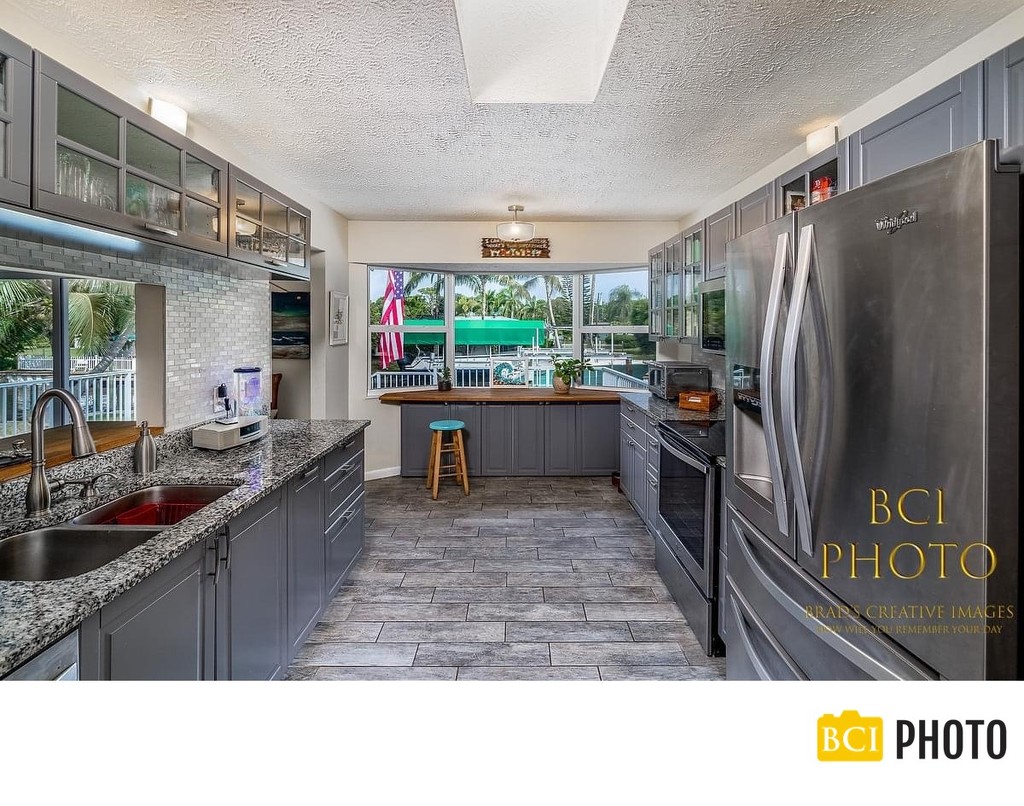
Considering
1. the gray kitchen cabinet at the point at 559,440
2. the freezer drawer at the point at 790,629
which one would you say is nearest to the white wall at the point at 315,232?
the gray kitchen cabinet at the point at 559,440

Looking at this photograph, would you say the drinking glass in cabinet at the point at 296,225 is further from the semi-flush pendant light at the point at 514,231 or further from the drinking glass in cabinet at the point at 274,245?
the semi-flush pendant light at the point at 514,231

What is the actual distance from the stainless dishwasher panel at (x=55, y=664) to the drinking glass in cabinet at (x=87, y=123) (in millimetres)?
1347

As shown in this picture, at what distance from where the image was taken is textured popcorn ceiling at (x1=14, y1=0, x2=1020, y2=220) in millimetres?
1950

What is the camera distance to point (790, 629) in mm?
1459

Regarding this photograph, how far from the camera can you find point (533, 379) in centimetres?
638

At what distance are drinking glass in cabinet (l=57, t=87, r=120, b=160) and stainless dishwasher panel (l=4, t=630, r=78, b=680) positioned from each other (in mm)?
1347

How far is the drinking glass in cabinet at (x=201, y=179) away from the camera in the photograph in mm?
2246

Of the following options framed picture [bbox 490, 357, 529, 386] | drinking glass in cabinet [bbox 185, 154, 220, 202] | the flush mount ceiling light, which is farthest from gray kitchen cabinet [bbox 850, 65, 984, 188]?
framed picture [bbox 490, 357, 529, 386]

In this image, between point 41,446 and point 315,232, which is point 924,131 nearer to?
point 41,446

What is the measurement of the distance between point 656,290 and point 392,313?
2.63 m

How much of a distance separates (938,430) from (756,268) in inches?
29.8

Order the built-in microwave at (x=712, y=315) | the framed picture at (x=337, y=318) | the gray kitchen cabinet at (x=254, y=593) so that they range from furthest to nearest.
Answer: the framed picture at (x=337, y=318) → the built-in microwave at (x=712, y=315) → the gray kitchen cabinet at (x=254, y=593)

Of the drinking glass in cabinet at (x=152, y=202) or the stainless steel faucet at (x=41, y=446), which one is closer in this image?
the stainless steel faucet at (x=41, y=446)

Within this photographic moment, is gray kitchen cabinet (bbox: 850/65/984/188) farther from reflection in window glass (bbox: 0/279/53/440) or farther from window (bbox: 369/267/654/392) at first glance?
window (bbox: 369/267/654/392)
